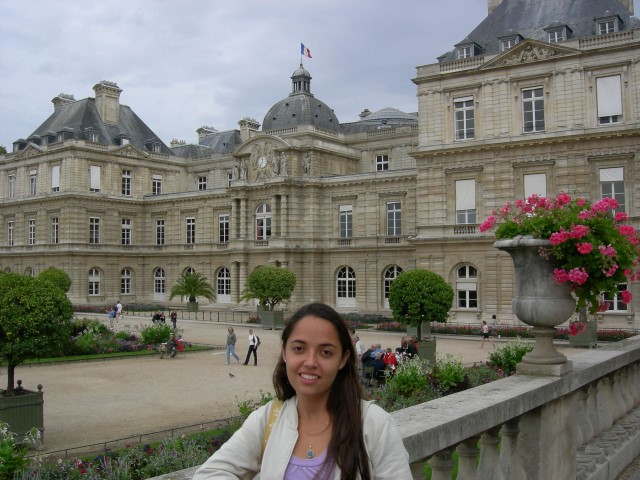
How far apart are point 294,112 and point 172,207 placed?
43.4 ft

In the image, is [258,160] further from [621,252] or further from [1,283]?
[621,252]

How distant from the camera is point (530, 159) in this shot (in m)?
31.9

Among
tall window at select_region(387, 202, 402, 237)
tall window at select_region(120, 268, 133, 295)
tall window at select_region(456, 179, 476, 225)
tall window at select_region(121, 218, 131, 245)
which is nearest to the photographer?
tall window at select_region(456, 179, 476, 225)

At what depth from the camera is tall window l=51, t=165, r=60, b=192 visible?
176ft

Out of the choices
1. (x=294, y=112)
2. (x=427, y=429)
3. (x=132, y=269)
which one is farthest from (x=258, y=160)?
(x=427, y=429)

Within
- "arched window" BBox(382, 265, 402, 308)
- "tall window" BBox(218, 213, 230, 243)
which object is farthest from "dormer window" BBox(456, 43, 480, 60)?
"tall window" BBox(218, 213, 230, 243)

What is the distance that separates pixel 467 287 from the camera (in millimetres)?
33656

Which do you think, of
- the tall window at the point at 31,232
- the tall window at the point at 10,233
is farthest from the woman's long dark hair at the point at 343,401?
the tall window at the point at 10,233

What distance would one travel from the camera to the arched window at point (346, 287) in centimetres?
4431

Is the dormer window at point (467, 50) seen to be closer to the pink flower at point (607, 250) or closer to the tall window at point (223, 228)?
the tall window at point (223, 228)

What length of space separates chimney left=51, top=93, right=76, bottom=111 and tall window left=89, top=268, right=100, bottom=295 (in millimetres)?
15876

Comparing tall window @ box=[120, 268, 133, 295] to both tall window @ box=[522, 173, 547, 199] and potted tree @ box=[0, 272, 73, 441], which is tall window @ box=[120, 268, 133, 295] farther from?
potted tree @ box=[0, 272, 73, 441]

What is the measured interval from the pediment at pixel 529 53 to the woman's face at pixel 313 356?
3124cm

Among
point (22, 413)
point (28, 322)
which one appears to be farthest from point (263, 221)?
point (22, 413)
